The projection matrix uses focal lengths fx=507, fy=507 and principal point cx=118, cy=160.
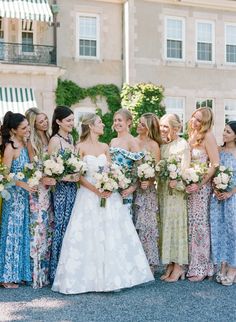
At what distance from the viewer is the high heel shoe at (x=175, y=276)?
7.03 m

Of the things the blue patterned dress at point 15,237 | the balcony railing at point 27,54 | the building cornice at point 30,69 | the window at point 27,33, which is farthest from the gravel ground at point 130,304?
the window at point 27,33

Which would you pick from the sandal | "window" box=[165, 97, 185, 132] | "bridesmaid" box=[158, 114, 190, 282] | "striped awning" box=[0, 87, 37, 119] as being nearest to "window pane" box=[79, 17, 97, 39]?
"striped awning" box=[0, 87, 37, 119]

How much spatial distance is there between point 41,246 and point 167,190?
6.28 ft

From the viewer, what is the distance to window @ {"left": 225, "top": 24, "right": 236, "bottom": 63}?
23.2m

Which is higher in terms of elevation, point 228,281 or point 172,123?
point 172,123

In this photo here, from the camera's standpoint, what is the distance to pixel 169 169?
6.82 m

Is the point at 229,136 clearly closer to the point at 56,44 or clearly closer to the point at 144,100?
the point at 144,100

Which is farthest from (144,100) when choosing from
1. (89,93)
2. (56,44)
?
(56,44)

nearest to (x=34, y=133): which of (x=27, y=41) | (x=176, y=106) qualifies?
(x=27, y=41)

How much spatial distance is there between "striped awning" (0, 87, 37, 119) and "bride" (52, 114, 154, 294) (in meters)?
12.0

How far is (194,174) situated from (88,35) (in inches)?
622

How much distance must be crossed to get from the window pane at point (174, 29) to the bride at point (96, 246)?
53.7ft

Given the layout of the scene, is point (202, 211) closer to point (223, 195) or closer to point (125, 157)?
point (223, 195)

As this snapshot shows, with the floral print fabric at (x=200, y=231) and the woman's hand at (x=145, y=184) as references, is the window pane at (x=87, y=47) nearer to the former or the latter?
the floral print fabric at (x=200, y=231)
